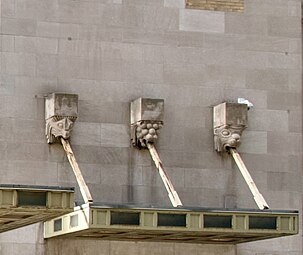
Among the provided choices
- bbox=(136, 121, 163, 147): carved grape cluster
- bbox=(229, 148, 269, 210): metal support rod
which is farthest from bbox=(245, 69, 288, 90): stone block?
bbox=(136, 121, 163, 147): carved grape cluster

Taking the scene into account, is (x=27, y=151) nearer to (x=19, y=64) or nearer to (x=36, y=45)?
(x=19, y=64)

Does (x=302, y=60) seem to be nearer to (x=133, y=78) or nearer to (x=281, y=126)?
(x=281, y=126)

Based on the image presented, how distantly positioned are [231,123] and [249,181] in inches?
65.0

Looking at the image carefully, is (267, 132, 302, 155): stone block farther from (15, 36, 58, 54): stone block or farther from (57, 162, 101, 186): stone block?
(15, 36, 58, 54): stone block

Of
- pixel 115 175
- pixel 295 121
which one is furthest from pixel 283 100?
pixel 115 175

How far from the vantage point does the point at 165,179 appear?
2741cm

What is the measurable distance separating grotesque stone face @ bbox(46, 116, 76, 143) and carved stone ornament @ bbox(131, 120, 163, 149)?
1645 millimetres

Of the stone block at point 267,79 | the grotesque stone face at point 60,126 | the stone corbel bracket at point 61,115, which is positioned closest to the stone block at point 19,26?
the stone corbel bracket at point 61,115

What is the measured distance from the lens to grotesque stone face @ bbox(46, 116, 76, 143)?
27469 mm

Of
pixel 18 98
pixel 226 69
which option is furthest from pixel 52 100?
pixel 226 69

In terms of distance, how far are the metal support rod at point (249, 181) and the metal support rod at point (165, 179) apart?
1.87 meters

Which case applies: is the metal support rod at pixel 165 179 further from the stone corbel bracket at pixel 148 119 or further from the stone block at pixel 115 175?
the stone block at pixel 115 175

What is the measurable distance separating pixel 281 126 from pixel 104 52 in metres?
5.17

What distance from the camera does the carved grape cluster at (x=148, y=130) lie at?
2800 centimetres
